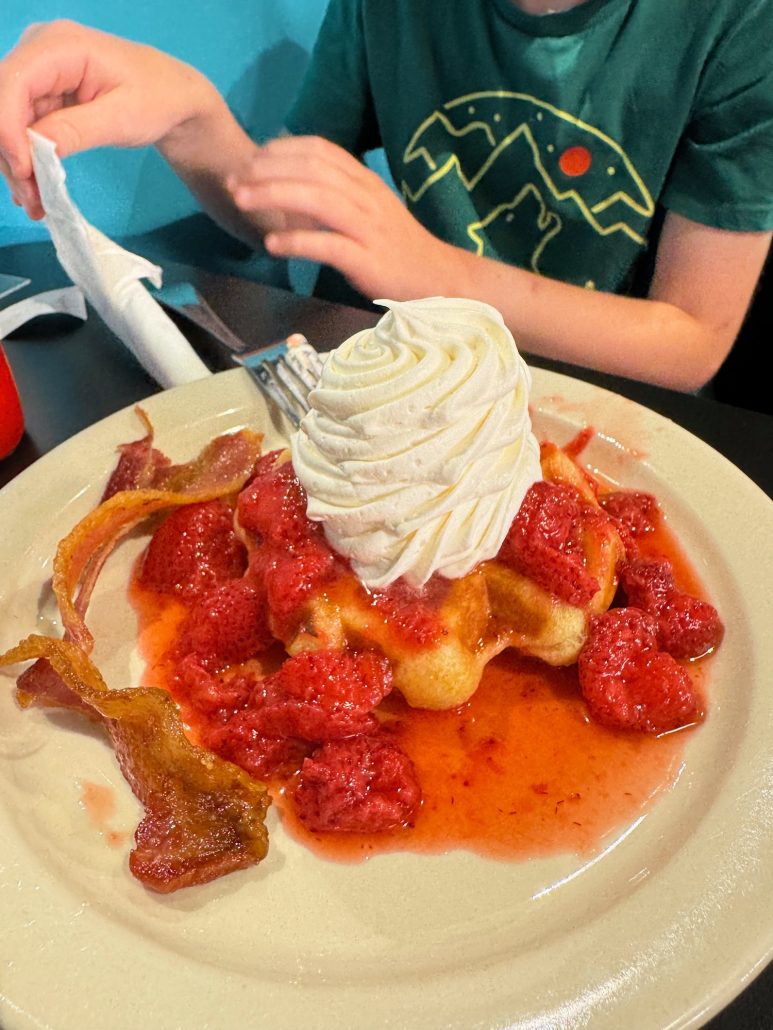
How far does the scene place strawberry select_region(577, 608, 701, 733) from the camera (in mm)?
1351

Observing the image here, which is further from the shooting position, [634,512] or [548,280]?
[548,280]

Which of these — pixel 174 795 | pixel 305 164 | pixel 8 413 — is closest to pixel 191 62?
pixel 305 164

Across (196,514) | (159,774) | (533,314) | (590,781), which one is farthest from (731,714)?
(533,314)

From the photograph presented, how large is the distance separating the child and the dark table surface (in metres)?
0.22

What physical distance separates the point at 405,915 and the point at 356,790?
0.20 m

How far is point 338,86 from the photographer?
2.66 m

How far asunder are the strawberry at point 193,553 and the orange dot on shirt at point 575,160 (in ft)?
4.80

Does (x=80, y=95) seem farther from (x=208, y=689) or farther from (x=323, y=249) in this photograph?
(x=208, y=689)

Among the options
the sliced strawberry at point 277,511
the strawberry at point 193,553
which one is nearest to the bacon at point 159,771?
the strawberry at point 193,553

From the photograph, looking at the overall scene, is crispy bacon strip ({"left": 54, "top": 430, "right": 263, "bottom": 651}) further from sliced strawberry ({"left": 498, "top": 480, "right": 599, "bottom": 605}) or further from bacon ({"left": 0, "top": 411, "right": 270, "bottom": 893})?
sliced strawberry ({"left": 498, "top": 480, "right": 599, "bottom": 605})

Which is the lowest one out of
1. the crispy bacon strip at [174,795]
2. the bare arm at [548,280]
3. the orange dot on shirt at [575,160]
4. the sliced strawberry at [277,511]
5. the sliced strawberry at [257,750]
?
the sliced strawberry at [257,750]

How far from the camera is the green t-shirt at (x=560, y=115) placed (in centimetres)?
207

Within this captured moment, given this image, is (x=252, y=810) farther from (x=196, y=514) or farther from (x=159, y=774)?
(x=196, y=514)

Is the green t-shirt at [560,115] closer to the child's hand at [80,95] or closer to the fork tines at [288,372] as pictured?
the child's hand at [80,95]
